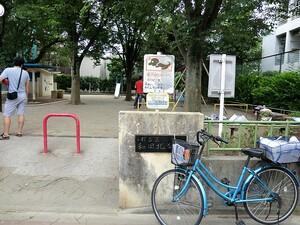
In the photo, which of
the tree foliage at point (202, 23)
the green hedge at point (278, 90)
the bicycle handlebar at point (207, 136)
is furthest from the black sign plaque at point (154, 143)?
the green hedge at point (278, 90)

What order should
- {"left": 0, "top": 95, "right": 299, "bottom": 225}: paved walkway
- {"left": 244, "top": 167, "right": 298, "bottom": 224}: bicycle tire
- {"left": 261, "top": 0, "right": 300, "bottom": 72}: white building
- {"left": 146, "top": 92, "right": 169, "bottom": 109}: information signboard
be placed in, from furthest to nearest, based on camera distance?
{"left": 261, "top": 0, "right": 300, "bottom": 72}: white building < {"left": 146, "top": 92, "right": 169, "bottom": 109}: information signboard < {"left": 0, "top": 95, "right": 299, "bottom": 225}: paved walkway < {"left": 244, "top": 167, "right": 298, "bottom": 224}: bicycle tire

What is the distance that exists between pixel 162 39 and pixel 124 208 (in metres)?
16.5

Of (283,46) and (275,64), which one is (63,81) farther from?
(275,64)

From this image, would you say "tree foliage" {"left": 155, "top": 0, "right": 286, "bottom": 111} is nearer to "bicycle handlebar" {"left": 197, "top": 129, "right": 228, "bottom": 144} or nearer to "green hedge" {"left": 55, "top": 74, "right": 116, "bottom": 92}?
"bicycle handlebar" {"left": 197, "top": 129, "right": 228, "bottom": 144}

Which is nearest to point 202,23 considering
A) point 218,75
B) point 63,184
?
point 218,75

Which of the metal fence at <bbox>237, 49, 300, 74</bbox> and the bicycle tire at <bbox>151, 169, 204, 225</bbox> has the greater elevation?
the metal fence at <bbox>237, 49, 300, 74</bbox>

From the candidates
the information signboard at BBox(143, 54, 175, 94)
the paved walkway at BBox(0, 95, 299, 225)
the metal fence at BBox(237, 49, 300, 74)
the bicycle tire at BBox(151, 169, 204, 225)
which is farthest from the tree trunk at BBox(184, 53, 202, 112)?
the bicycle tire at BBox(151, 169, 204, 225)

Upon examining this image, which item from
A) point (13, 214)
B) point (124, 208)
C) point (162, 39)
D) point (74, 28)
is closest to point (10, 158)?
point (13, 214)

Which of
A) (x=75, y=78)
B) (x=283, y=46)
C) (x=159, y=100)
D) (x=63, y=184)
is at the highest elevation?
(x=283, y=46)

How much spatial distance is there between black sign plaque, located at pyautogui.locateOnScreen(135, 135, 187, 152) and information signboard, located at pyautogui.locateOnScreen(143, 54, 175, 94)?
2.77ft

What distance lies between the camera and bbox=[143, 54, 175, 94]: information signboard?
14.7 ft

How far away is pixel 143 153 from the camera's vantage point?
397cm

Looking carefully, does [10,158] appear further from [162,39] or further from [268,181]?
[162,39]

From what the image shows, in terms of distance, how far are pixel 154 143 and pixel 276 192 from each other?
1.63m
